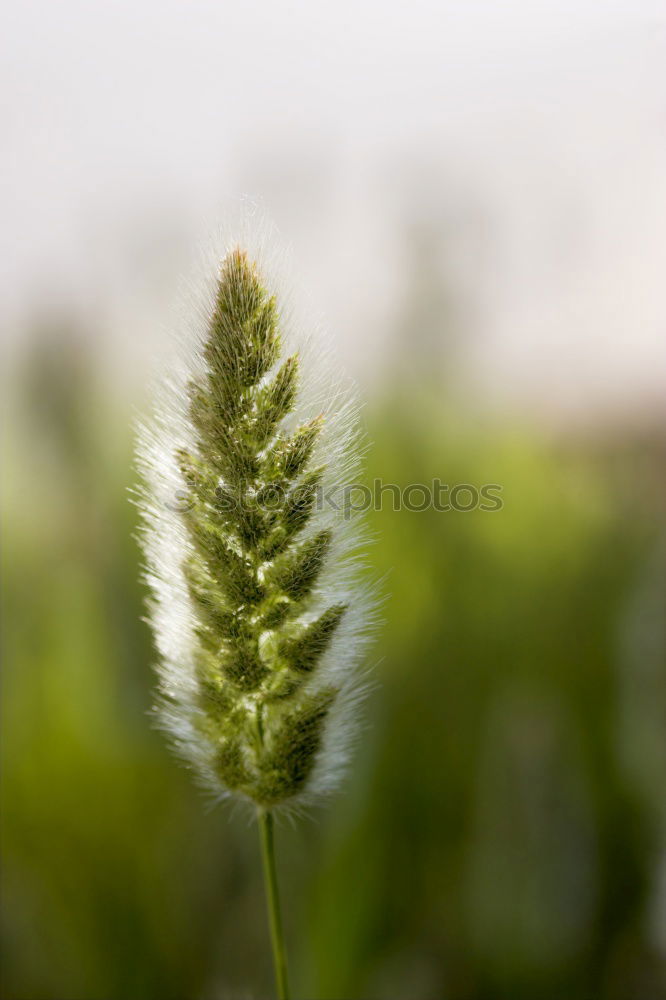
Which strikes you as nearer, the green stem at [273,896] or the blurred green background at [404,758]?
the green stem at [273,896]

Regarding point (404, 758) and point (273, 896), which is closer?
point (273, 896)

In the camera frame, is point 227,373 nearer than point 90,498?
Yes

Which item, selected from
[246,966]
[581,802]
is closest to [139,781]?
[246,966]

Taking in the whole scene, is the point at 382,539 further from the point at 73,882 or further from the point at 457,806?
the point at 73,882

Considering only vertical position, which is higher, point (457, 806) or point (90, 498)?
point (90, 498)

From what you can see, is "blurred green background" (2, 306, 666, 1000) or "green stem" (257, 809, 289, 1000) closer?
"green stem" (257, 809, 289, 1000)

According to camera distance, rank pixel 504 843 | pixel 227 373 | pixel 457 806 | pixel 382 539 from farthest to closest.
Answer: pixel 382 539 < pixel 457 806 < pixel 504 843 < pixel 227 373

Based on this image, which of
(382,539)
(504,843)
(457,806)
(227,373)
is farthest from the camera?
(382,539)

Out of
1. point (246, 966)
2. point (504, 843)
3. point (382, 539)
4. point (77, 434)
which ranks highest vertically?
point (77, 434)
